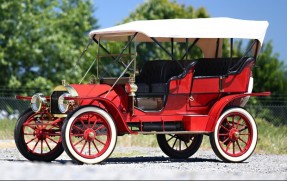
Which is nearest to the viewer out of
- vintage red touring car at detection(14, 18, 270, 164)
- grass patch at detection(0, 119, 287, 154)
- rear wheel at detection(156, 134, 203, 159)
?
vintage red touring car at detection(14, 18, 270, 164)

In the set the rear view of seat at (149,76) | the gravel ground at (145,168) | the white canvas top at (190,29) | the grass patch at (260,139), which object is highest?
the white canvas top at (190,29)

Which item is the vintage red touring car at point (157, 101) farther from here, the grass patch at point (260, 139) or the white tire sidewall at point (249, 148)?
the grass patch at point (260, 139)

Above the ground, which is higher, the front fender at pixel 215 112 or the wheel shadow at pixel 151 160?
the front fender at pixel 215 112

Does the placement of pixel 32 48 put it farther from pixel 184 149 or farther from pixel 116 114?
pixel 116 114

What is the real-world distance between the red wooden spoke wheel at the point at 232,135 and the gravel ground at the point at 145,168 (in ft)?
0.70

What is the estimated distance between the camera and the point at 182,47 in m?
56.6

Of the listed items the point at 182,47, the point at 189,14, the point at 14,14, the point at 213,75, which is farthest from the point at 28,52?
the point at 213,75

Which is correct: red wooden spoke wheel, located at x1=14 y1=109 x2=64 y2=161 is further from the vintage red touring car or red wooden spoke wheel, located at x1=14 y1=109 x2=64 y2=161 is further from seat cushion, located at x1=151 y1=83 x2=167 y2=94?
seat cushion, located at x1=151 y1=83 x2=167 y2=94

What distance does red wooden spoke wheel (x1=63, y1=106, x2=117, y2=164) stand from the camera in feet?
44.5

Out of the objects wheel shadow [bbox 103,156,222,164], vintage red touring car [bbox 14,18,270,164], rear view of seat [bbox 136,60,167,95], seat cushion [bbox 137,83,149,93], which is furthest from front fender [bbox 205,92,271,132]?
seat cushion [bbox 137,83,149,93]

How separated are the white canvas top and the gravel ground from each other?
2.35 meters

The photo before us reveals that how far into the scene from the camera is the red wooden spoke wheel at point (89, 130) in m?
13.6

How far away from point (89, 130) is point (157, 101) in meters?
1.66

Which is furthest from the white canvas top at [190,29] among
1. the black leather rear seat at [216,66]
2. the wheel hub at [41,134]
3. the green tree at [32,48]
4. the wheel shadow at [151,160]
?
the green tree at [32,48]
